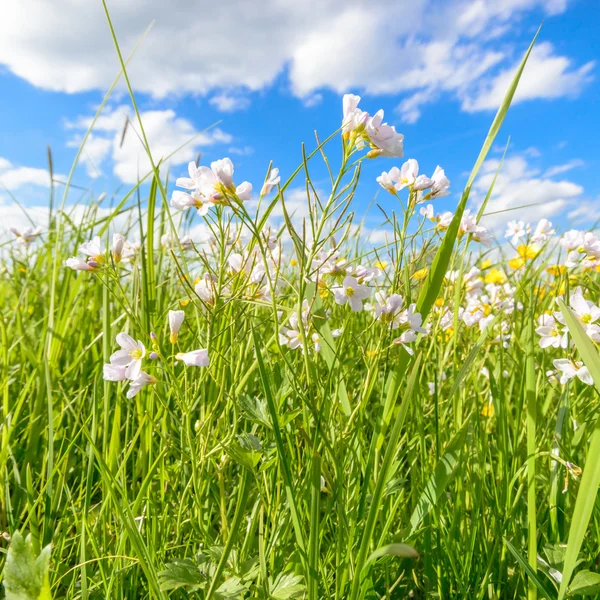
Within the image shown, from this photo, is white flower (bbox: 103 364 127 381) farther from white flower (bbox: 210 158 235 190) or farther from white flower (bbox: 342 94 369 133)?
white flower (bbox: 342 94 369 133)

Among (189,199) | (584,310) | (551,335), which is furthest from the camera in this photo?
(551,335)

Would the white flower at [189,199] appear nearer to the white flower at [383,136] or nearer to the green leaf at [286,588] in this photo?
the white flower at [383,136]

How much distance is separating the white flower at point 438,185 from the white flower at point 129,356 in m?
0.76

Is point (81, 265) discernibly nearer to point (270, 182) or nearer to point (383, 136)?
point (270, 182)

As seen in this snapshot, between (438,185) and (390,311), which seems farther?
(438,185)

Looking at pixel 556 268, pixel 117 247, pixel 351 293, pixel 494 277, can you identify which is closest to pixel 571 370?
pixel 351 293

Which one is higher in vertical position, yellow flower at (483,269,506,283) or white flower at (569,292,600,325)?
yellow flower at (483,269,506,283)

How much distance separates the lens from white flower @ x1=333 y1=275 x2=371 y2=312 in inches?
41.6

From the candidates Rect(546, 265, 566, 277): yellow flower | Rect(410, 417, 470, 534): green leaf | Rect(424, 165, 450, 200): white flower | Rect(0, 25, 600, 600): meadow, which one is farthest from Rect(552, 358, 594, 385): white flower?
Rect(546, 265, 566, 277): yellow flower

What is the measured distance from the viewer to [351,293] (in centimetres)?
107

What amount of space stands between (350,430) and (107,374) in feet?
1.57

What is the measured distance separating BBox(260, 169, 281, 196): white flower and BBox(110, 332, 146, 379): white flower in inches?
15.7

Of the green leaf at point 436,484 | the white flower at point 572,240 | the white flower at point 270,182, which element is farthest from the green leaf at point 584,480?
the white flower at point 572,240

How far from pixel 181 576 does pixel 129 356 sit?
16.0 inches
